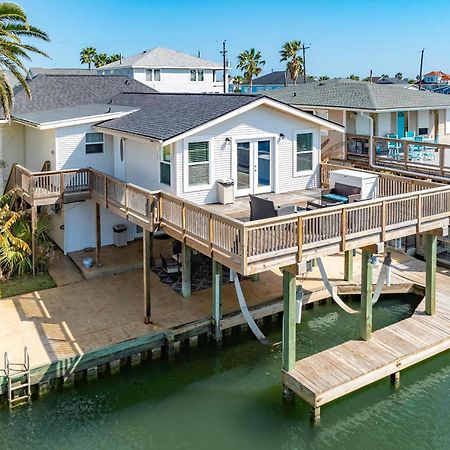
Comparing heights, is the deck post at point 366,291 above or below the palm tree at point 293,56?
below

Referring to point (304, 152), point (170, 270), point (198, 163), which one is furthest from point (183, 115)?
point (170, 270)

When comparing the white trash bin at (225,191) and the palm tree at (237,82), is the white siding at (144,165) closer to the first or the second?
the white trash bin at (225,191)

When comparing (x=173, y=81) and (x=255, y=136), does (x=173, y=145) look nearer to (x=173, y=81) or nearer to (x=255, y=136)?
(x=255, y=136)

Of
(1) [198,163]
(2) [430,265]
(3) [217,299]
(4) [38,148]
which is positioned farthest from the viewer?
(4) [38,148]

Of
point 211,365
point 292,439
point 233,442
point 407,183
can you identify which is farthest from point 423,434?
point 407,183

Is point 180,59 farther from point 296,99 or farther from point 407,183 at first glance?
point 407,183

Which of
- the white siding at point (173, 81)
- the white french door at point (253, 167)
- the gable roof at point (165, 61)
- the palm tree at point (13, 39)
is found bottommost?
the white french door at point (253, 167)

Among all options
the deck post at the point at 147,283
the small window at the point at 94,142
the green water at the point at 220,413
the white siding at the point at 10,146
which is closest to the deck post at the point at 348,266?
the green water at the point at 220,413
